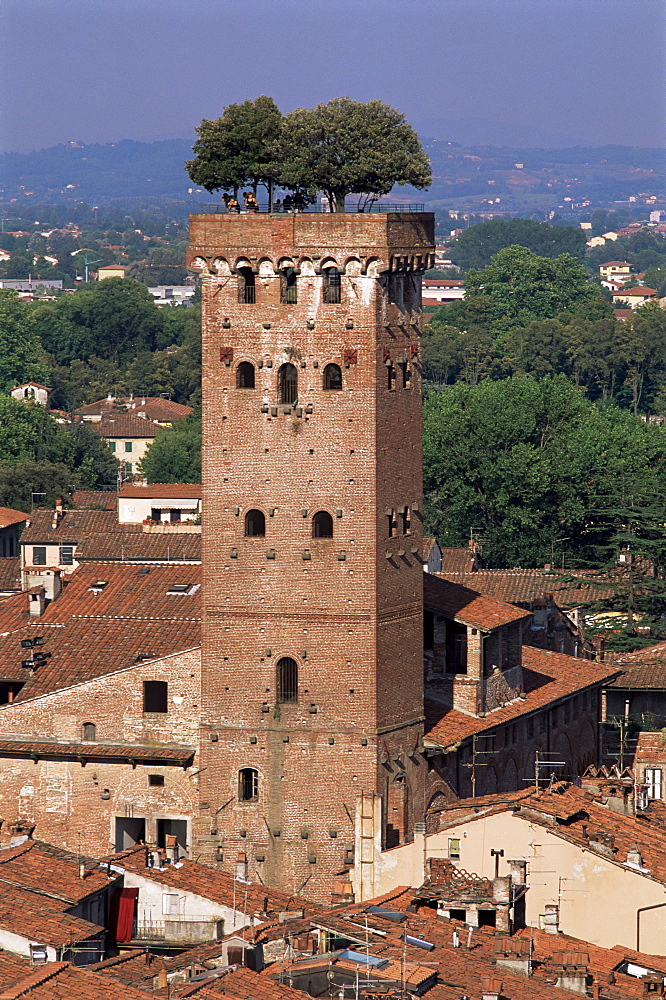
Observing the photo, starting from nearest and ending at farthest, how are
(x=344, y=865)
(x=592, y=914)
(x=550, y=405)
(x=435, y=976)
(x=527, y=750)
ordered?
(x=435, y=976), (x=592, y=914), (x=344, y=865), (x=527, y=750), (x=550, y=405)

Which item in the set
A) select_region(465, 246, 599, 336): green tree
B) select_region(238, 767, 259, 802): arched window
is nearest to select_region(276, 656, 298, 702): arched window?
select_region(238, 767, 259, 802): arched window

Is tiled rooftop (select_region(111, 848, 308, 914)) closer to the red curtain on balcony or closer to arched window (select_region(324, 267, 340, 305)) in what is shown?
the red curtain on balcony

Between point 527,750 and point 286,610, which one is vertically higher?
point 286,610

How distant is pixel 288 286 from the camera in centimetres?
5053

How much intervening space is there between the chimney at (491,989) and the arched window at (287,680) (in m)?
14.2

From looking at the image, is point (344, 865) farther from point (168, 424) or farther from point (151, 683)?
point (168, 424)

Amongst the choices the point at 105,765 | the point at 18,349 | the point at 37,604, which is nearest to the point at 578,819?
the point at 105,765

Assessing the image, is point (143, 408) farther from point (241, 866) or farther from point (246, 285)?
point (241, 866)

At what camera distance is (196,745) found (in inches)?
2034

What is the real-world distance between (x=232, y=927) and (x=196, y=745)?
7.75 metres

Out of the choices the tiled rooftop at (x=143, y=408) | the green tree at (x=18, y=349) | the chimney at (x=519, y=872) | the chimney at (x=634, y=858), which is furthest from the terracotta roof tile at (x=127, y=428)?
the chimney at (x=519, y=872)

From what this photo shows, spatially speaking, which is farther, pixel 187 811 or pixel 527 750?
pixel 527 750

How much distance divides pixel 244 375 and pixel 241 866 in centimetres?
837

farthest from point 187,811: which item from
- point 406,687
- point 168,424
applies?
point 168,424
